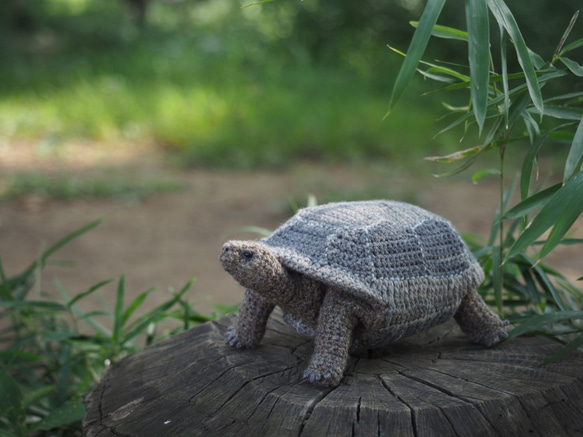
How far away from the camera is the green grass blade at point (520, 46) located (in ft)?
4.47

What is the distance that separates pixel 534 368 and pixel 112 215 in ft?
12.2

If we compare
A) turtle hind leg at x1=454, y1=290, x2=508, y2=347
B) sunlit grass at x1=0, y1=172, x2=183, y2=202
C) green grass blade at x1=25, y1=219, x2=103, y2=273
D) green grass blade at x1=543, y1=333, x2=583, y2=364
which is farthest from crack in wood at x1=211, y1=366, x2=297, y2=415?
sunlit grass at x1=0, y1=172, x2=183, y2=202

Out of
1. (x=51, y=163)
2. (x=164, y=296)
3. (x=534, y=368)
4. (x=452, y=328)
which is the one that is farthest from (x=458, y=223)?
(x=51, y=163)

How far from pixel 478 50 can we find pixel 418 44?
13 centimetres

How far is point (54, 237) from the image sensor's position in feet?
14.0

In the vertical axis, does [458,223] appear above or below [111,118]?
below

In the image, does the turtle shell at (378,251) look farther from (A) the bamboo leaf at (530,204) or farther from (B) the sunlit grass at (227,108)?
(B) the sunlit grass at (227,108)

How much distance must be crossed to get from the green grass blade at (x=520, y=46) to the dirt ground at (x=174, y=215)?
214 centimetres

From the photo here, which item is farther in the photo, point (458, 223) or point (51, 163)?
point (51, 163)

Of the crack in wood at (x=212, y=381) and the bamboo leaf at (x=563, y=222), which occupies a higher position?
the bamboo leaf at (x=563, y=222)

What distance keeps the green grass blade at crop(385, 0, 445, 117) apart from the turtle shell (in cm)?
36

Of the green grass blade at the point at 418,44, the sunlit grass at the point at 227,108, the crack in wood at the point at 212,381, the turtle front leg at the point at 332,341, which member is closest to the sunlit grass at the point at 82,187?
the sunlit grass at the point at 227,108

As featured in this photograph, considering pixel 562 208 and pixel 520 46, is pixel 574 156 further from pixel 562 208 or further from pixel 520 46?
pixel 520 46

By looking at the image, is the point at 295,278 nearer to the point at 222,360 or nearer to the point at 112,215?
the point at 222,360
